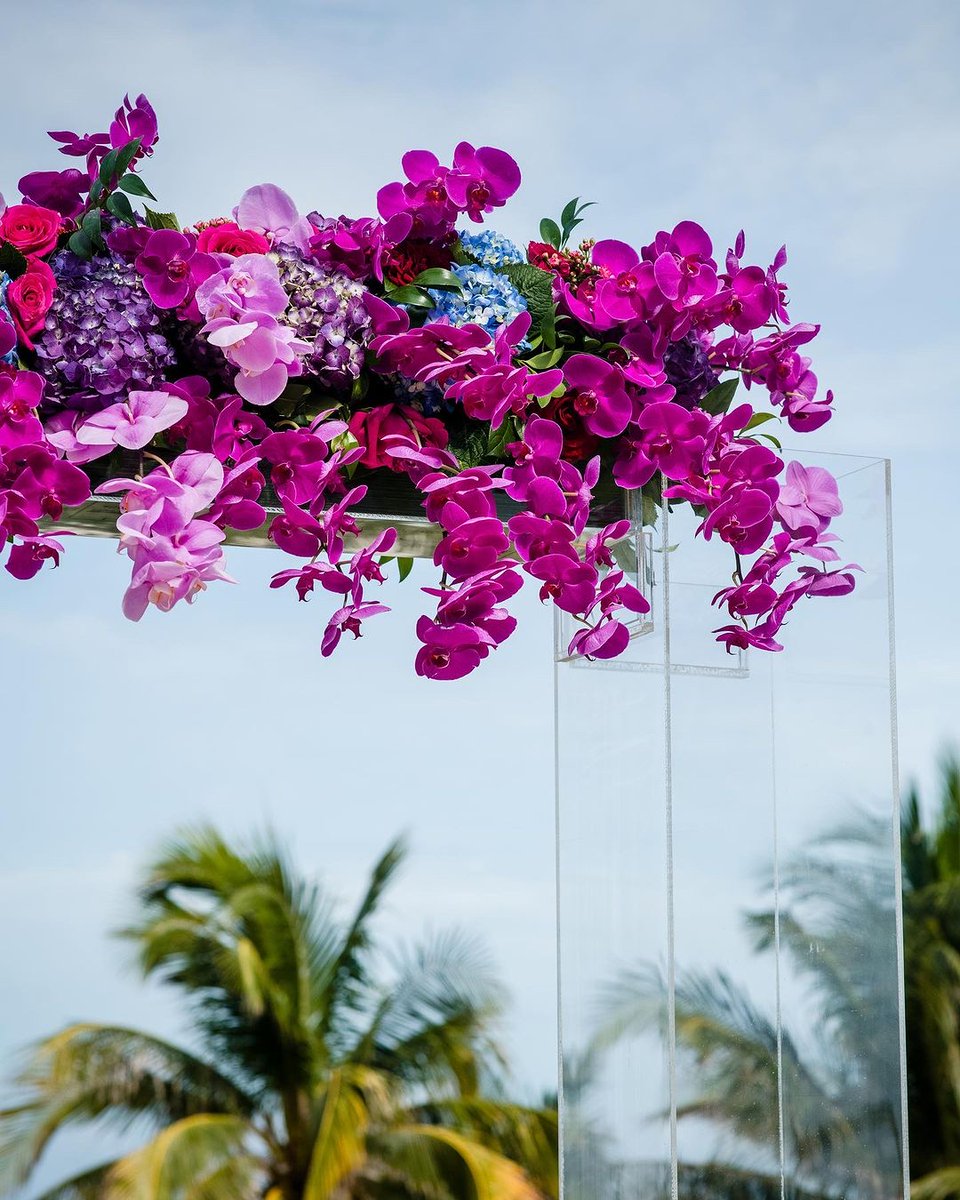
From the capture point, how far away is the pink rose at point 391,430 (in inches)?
45.8

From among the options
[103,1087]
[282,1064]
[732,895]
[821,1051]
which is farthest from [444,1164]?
[732,895]

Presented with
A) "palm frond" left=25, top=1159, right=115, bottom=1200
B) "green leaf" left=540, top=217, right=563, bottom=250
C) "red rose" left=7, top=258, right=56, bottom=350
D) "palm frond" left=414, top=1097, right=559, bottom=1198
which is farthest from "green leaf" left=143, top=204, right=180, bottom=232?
"palm frond" left=25, top=1159, right=115, bottom=1200

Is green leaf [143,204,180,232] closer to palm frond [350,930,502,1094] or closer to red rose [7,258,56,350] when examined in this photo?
red rose [7,258,56,350]

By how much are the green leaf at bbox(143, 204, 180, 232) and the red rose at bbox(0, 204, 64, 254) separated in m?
0.07

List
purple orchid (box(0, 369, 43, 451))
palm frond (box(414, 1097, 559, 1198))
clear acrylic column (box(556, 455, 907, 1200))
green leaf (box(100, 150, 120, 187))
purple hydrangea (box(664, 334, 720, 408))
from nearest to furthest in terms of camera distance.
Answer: purple orchid (box(0, 369, 43, 451)) → green leaf (box(100, 150, 120, 187)) → purple hydrangea (box(664, 334, 720, 408)) → clear acrylic column (box(556, 455, 907, 1200)) → palm frond (box(414, 1097, 559, 1198))

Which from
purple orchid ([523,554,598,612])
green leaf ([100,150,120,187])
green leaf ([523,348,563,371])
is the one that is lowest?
purple orchid ([523,554,598,612])

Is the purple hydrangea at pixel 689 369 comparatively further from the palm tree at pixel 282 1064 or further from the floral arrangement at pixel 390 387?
the palm tree at pixel 282 1064

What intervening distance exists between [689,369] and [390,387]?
0.89ft

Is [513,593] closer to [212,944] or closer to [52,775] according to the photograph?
[212,944]

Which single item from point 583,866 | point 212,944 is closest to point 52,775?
point 212,944

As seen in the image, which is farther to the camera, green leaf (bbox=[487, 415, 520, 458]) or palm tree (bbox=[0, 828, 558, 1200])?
palm tree (bbox=[0, 828, 558, 1200])

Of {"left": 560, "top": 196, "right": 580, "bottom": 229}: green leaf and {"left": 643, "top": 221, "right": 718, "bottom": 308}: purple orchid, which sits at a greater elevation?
{"left": 560, "top": 196, "right": 580, "bottom": 229}: green leaf

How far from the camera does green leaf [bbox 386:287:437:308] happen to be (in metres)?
1.18

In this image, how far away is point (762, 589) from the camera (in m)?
1.28
